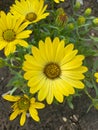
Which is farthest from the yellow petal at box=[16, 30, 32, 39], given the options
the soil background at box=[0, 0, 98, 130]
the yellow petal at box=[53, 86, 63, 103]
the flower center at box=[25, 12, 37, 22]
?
the soil background at box=[0, 0, 98, 130]

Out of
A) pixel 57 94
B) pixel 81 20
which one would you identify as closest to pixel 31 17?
pixel 81 20

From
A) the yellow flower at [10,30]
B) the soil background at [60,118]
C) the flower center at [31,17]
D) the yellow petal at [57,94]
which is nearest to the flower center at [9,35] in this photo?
the yellow flower at [10,30]

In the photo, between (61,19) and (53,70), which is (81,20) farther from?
(53,70)

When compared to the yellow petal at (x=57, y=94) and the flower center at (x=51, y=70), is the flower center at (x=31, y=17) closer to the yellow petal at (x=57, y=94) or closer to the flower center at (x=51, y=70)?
the flower center at (x=51, y=70)

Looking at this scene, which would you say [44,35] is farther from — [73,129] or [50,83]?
[73,129]

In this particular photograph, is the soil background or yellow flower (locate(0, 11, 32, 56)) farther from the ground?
yellow flower (locate(0, 11, 32, 56))

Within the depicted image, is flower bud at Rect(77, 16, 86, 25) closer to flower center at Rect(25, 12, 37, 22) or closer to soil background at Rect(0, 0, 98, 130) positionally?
flower center at Rect(25, 12, 37, 22)

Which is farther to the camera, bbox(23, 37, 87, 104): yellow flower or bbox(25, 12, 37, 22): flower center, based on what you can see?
bbox(25, 12, 37, 22): flower center
